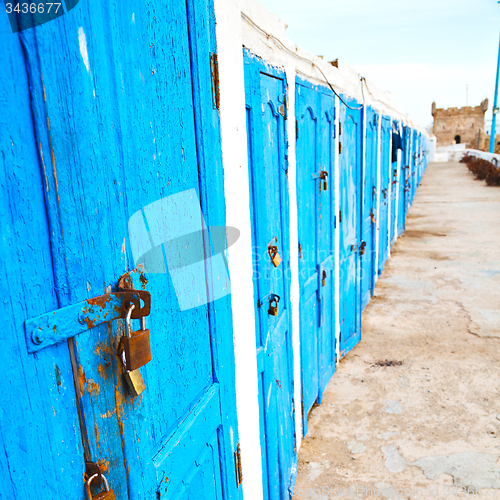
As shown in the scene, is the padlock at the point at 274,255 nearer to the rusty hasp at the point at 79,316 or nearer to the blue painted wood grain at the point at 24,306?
the rusty hasp at the point at 79,316

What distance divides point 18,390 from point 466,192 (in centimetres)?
2042

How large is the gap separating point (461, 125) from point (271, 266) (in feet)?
188

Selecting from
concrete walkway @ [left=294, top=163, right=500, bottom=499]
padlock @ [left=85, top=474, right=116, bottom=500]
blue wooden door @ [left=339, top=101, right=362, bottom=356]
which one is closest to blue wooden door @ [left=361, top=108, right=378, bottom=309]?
blue wooden door @ [left=339, top=101, right=362, bottom=356]

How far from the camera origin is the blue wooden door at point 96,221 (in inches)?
29.1

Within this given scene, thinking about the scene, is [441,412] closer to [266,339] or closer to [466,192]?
[266,339]

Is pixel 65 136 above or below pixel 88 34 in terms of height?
below

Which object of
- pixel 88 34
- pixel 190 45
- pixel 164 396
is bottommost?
pixel 164 396

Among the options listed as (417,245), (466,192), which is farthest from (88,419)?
(466,192)

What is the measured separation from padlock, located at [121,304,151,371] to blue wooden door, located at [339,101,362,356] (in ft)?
11.9

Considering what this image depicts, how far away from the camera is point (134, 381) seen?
3.22ft

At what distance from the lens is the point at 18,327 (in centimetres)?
73

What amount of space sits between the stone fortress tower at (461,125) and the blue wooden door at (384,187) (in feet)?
156

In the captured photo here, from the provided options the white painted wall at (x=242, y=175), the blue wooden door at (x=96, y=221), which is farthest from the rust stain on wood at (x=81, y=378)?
the white painted wall at (x=242, y=175)

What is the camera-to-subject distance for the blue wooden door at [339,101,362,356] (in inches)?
177
